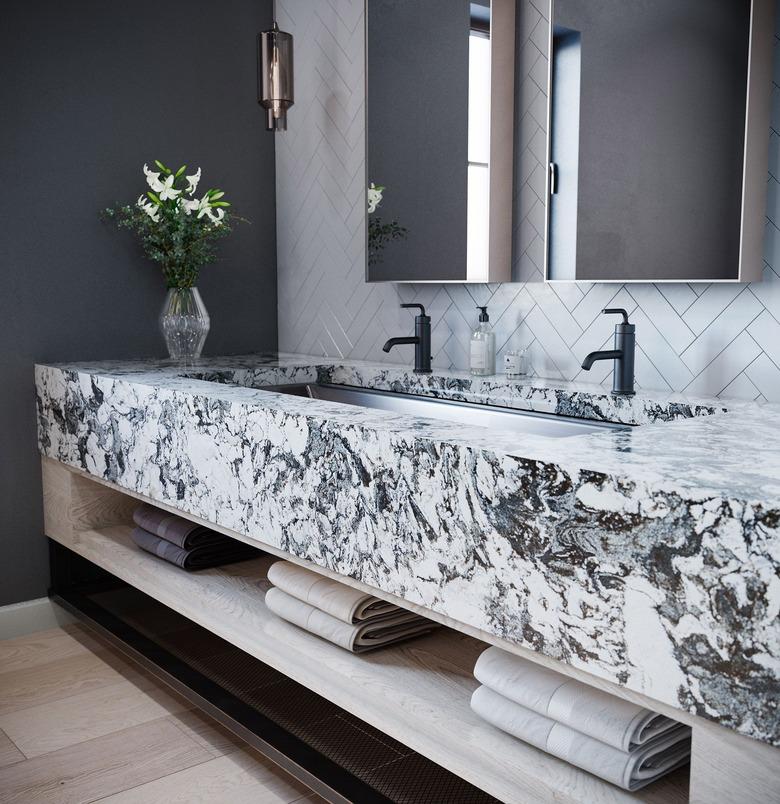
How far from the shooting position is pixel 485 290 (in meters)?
2.41

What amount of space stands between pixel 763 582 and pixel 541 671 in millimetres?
497

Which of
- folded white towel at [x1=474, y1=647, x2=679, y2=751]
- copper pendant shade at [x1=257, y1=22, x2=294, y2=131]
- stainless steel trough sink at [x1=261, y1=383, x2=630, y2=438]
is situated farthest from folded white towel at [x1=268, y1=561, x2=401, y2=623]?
copper pendant shade at [x1=257, y1=22, x2=294, y2=131]

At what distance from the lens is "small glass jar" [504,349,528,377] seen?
225 centimetres

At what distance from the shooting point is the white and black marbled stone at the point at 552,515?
0.97 meters

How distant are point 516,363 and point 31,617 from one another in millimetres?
1748

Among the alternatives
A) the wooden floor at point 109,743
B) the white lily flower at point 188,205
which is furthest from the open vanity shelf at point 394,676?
the white lily flower at point 188,205

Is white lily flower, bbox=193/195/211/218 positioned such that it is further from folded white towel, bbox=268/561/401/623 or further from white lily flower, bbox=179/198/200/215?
folded white towel, bbox=268/561/401/623

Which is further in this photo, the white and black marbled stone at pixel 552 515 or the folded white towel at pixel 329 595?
the folded white towel at pixel 329 595

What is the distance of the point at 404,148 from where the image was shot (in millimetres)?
2531

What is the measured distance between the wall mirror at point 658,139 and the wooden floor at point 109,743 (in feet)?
4.58

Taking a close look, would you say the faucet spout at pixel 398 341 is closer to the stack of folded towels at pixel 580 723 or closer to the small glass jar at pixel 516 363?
the small glass jar at pixel 516 363

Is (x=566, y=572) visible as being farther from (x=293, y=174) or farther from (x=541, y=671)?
(x=293, y=174)

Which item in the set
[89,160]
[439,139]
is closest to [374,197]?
[439,139]

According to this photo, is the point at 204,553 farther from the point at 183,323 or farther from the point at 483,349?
the point at 483,349
